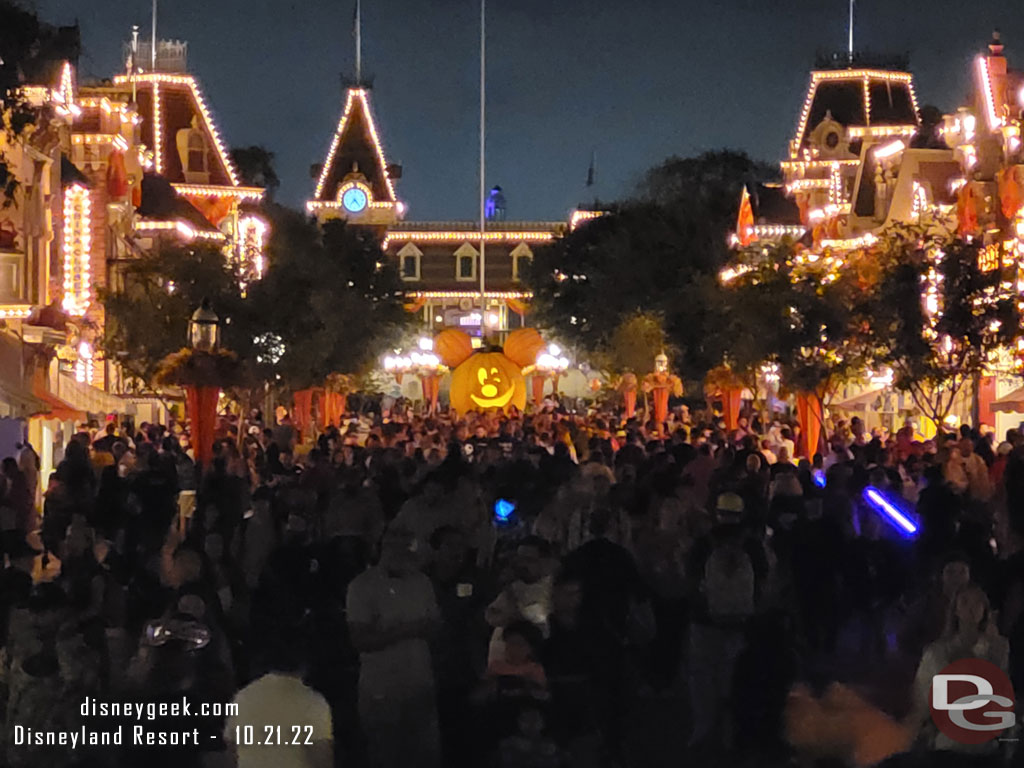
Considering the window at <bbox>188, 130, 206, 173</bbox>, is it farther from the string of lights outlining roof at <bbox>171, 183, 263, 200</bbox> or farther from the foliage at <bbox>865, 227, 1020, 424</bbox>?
the foliage at <bbox>865, 227, 1020, 424</bbox>

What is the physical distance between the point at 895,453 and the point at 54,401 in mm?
12804

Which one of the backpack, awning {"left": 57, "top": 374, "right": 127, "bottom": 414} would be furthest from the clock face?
the backpack

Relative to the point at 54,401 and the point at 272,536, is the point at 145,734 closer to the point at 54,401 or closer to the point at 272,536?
the point at 272,536

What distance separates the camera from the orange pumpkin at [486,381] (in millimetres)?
40438

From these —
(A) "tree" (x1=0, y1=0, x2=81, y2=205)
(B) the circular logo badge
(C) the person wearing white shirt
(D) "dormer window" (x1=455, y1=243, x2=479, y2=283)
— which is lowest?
(B) the circular logo badge

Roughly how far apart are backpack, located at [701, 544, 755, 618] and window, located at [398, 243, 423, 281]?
311ft

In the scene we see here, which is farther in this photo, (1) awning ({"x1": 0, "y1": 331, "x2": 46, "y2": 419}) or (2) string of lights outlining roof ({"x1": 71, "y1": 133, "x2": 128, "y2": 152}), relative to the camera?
(2) string of lights outlining roof ({"x1": 71, "y1": 133, "x2": 128, "y2": 152})

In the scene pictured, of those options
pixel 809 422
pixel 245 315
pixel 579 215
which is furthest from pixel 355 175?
pixel 809 422

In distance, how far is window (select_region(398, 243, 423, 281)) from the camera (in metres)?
105

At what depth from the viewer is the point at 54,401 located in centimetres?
2570

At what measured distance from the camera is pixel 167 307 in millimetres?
35219

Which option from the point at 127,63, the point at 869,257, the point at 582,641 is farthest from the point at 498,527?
the point at 127,63

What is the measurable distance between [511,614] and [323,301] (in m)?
32.0

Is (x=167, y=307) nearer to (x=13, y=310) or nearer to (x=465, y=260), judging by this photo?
(x=13, y=310)
